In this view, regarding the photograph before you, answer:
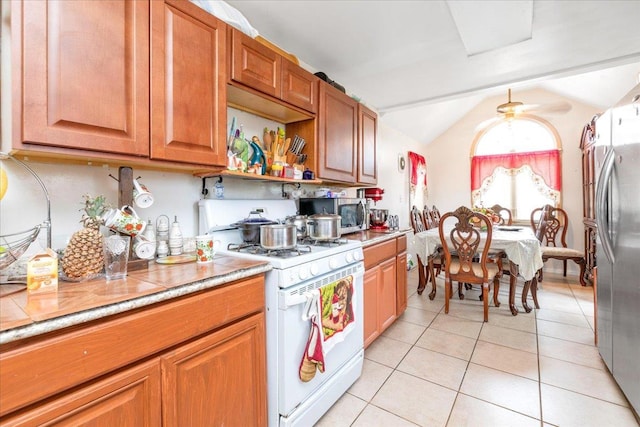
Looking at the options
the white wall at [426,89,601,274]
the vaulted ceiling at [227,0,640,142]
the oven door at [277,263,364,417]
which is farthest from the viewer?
the white wall at [426,89,601,274]

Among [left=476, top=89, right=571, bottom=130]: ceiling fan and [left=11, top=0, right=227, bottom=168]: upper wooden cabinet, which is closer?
[left=11, top=0, right=227, bottom=168]: upper wooden cabinet

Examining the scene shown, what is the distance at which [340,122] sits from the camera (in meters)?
2.39

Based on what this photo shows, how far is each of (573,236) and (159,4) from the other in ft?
19.7

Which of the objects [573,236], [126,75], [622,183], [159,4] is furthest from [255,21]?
[573,236]

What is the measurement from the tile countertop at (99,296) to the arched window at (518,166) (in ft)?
17.4

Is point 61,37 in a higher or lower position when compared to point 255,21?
lower

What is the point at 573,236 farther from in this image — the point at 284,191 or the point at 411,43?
the point at 284,191

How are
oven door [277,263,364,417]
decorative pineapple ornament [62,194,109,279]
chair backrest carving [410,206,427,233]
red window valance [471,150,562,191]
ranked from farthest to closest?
1. red window valance [471,150,562,191]
2. chair backrest carving [410,206,427,233]
3. oven door [277,263,364,417]
4. decorative pineapple ornament [62,194,109,279]

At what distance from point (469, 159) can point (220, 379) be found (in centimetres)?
573

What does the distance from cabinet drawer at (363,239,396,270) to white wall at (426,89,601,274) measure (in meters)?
3.68

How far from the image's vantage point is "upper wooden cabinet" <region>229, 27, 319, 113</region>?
1519 mm

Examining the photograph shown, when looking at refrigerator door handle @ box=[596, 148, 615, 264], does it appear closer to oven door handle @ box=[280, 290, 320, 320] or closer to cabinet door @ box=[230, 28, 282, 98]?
oven door handle @ box=[280, 290, 320, 320]

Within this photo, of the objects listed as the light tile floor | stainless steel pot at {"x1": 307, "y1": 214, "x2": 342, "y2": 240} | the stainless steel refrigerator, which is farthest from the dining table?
stainless steel pot at {"x1": 307, "y1": 214, "x2": 342, "y2": 240}

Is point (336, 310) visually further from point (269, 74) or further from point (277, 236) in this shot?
point (269, 74)
